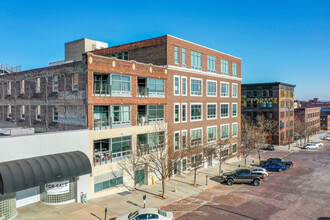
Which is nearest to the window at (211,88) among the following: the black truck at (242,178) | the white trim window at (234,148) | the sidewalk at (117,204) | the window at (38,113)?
the white trim window at (234,148)

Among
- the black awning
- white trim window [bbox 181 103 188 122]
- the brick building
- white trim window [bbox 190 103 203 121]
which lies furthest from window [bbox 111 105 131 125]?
the brick building

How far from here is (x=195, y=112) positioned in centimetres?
3872

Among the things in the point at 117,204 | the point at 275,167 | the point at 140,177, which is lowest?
the point at 275,167

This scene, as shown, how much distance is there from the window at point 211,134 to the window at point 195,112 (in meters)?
3.43

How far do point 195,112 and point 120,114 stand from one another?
14436mm

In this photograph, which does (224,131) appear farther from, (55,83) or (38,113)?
(38,113)

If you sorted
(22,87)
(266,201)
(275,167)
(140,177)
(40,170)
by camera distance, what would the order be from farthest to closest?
(275,167) → (22,87) → (140,177) → (266,201) → (40,170)

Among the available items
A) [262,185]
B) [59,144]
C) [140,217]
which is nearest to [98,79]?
[59,144]

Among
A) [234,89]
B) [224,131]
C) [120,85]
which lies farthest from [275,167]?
[120,85]

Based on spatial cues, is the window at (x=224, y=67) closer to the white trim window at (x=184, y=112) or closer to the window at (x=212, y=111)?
the window at (x=212, y=111)

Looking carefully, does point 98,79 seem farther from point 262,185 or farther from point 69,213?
point 262,185

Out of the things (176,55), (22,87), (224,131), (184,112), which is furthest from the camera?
(224,131)

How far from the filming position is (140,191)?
90.5 feet

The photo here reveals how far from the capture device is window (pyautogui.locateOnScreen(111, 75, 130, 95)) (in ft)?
88.4
